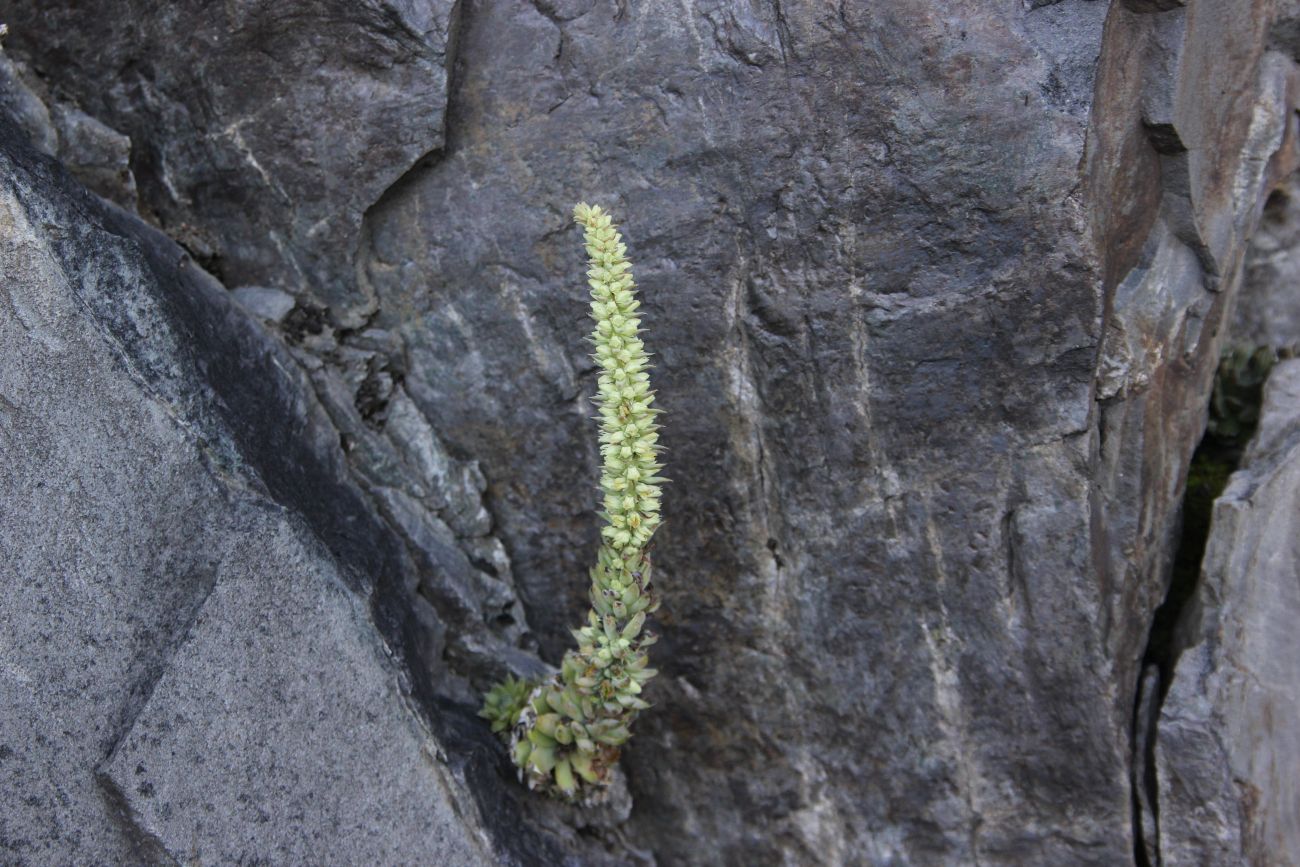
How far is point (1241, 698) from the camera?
441cm

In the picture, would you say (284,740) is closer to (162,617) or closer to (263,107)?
(162,617)

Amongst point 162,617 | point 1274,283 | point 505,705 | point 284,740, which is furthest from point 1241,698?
point 162,617

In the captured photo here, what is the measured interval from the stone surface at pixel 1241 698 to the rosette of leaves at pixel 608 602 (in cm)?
208

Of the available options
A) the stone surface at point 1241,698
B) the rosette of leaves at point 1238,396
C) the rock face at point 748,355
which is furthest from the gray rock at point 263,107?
the rosette of leaves at point 1238,396

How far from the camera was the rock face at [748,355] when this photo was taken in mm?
3898

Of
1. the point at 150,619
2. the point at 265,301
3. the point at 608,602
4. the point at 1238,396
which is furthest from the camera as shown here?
the point at 1238,396

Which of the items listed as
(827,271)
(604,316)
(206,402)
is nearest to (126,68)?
(206,402)

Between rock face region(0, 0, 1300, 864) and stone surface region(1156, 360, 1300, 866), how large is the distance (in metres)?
0.20

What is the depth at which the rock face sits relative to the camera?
3.90 meters

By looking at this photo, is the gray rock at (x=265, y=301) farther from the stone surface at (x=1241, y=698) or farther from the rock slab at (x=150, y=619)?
the stone surface at (x=1241, y=698)

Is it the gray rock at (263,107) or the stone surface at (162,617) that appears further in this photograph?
the gray rock at (263,107)

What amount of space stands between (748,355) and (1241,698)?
90.6 inches

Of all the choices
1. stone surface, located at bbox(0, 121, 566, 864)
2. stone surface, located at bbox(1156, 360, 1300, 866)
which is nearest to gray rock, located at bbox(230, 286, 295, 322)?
stone surface, located at bbox(0, 121, 566, 864)

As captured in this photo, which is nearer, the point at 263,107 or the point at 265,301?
the point at 263,107
